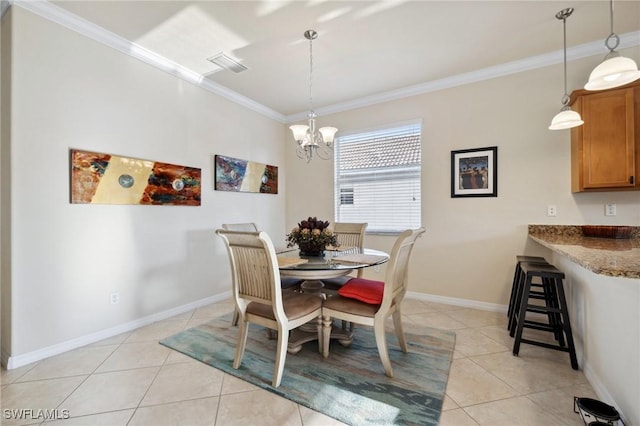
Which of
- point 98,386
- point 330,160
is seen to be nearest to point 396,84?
point 330,160

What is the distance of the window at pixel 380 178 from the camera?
364cm

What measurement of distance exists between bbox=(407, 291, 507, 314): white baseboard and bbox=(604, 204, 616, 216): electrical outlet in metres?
1.33

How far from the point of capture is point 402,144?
371 centimetres

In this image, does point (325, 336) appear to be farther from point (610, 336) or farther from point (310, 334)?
point (610, 336)

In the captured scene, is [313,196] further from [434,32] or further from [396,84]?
[434,32]

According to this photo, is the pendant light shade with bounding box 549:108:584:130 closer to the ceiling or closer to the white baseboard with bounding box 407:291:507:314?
the ceiling

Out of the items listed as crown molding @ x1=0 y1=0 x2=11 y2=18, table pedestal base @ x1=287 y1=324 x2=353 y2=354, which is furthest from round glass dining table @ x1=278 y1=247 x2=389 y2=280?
crown molding @ x1=0 y1=0 x2=11 y2=18

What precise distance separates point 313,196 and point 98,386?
325 centimetres

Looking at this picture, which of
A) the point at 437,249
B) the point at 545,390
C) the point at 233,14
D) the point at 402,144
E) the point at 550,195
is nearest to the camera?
the point at 545,390

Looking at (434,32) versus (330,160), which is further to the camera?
(330,160)

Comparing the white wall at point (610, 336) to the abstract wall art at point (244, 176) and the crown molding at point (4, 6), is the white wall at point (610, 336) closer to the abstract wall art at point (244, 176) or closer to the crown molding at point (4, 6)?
the abstract wall art at point (244, 176)

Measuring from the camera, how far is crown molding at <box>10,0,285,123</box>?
83.1 inches

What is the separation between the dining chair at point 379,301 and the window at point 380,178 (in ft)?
5.53

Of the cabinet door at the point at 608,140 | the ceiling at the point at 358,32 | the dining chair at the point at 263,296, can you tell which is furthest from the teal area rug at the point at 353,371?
the ceiling at the point at 358,32
